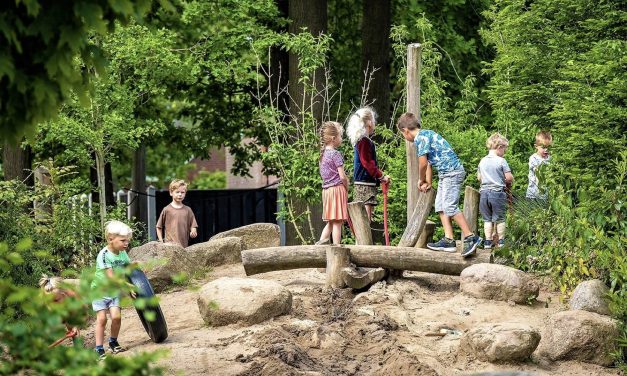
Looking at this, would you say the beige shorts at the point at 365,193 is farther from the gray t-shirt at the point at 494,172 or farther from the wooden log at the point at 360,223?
the gray t-shirt at the point at 494,172

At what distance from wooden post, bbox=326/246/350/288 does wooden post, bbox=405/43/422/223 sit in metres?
1.71

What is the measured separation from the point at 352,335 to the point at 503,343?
4.91ft

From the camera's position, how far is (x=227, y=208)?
26.8 m

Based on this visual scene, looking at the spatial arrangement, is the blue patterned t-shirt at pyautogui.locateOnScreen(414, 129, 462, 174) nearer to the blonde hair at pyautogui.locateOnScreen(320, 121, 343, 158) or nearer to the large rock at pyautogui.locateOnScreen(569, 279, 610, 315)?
the blonde hair at pyautogui.locateOnScreen(320, 121, 343, 158)

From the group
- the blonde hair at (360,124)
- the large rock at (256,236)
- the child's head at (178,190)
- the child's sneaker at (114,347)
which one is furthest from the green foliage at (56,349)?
the large rock at (256,236)

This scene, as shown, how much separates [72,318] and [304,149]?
11283 millimetres

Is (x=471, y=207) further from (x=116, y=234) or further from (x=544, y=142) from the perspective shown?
(x=116, y=234)

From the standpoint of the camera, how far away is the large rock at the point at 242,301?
A: 490 inches

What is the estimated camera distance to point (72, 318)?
6.51 m

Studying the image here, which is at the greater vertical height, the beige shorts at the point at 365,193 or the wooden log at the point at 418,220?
the beige shorts at the point at 365,193

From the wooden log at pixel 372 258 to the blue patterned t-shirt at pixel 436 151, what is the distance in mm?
1015

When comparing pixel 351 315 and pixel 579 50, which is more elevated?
pixel 579 50

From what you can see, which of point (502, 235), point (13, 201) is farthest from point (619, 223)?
point (13, 201)

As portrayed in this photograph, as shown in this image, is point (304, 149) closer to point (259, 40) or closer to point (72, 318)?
point (259, 40)
